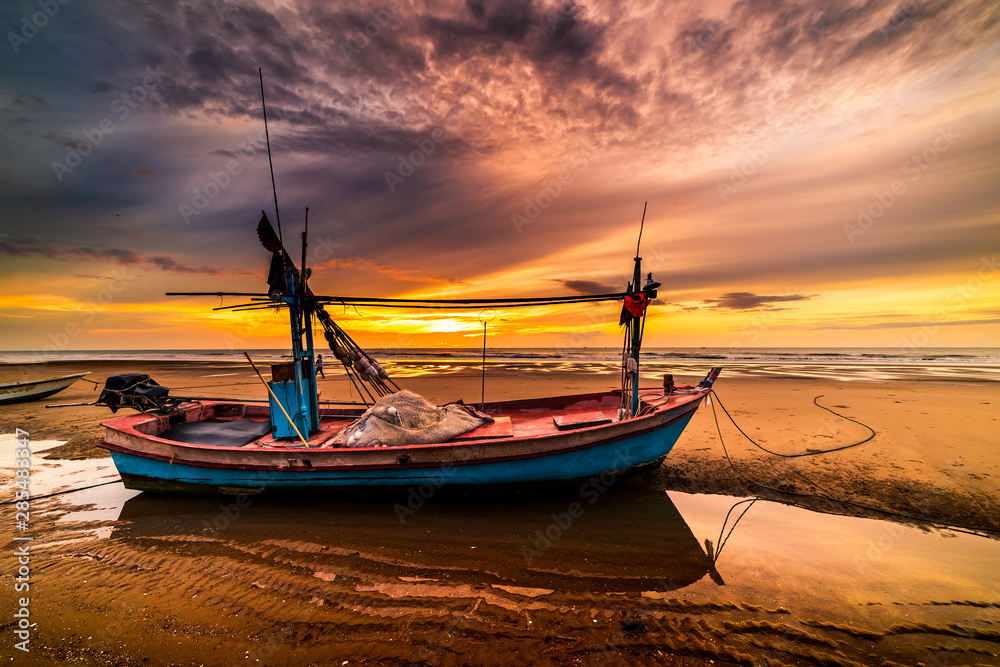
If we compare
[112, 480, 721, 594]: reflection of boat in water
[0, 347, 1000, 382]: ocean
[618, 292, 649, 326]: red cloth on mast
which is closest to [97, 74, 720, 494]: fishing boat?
[618, 292, 649, 326]: red cloth on mast

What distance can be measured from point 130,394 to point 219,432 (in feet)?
8.62

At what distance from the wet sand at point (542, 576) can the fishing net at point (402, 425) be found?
1.25 metres

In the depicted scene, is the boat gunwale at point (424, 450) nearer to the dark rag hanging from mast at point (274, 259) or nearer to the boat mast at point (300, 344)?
the boat mast at point (300, 344)

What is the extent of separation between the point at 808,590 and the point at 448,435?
575 cm

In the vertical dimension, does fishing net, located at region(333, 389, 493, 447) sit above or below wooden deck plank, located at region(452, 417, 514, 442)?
above

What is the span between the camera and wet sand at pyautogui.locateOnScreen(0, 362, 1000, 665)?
377 centimetres

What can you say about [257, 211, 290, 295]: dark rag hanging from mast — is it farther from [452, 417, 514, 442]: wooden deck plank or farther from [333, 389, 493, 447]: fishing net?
[452, 417, 514, 442]: wooden deck plank

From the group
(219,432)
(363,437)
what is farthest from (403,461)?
(219,432)

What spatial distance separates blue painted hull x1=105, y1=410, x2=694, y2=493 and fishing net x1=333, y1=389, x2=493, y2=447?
0.54 meters

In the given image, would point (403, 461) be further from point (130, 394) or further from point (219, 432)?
point (130, 394)

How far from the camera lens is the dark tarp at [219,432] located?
25.4 ft

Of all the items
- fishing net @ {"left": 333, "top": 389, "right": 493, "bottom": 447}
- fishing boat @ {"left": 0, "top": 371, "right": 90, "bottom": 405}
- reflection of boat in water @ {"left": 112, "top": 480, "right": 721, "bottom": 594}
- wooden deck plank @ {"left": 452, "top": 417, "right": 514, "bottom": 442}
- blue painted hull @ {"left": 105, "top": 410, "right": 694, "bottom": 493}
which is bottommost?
fishing boat @ {"left": 0, "top": 371, "right": 90, "bottom": 405}

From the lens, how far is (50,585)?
15.5 ft

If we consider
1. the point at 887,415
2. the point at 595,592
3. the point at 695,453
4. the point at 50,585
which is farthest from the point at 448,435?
the point at 887,415
